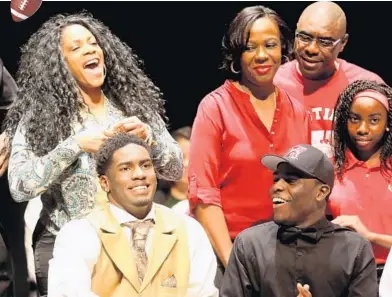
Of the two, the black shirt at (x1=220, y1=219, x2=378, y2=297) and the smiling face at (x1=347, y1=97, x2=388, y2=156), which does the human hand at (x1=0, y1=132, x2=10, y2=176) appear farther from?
the smiling face at (x1=347, y1=97, x2=388, y2=156)

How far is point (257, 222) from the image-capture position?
197 inches

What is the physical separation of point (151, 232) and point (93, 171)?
400mm

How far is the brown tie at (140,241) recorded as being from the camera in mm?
4500

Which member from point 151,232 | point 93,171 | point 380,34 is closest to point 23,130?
point 93,171

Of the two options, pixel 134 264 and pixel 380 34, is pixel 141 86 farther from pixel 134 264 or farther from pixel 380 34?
pixel 380 34

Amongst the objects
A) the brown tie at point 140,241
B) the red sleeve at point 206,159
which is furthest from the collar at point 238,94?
the brown tie at point 140,241

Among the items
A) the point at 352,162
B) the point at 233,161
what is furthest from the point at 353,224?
the point at 233,161

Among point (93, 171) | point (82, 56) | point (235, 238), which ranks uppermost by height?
point (82, 56)

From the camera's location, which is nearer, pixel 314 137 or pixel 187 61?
pixel 314 137

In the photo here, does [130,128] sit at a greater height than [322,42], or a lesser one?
lesser

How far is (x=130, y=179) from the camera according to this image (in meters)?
4.55

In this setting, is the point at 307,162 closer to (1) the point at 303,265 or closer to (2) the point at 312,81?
(1) the point at 303,265

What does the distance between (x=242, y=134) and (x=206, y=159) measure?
0.64 feet

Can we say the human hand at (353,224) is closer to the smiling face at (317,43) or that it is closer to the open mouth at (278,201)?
the open mouth at (278,201)
